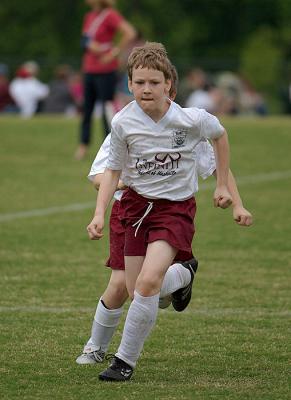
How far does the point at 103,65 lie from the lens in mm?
15461

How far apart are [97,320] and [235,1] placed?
1781 inches

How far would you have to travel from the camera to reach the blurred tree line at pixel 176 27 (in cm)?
4466

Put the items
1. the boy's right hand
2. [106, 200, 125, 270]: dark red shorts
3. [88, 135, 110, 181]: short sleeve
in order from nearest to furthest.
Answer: the boy's right hand → [106, 200, 125, 270]: dark red shorts → [88, 135, 110, 181]: short sleeve

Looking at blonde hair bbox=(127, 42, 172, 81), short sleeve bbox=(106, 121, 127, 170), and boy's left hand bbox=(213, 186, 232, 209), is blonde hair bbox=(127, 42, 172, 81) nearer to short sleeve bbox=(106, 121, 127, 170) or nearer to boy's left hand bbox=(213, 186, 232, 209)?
short sleeve bbox=(106, 121, 127, 170)

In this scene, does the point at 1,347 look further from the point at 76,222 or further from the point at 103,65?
the point at 103,65

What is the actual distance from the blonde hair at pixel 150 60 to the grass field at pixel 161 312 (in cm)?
153

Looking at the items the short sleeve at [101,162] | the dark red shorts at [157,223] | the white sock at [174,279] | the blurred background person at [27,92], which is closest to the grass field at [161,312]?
the white sock at [174,279]

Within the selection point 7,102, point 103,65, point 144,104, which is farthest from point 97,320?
point 7,102

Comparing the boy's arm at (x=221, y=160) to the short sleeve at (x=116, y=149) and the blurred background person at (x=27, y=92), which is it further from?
the blurred background person at (x=27, y=92)

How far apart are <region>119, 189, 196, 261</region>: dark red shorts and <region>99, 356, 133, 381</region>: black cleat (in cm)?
55

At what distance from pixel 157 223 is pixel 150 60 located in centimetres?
81

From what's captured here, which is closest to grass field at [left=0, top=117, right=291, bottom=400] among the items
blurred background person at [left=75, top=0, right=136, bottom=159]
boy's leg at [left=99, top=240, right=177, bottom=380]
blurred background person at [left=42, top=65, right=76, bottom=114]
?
boy's leg at [left=99, top=240, right=177, bottom=380]

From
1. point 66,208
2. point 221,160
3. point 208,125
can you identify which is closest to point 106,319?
point 221,160

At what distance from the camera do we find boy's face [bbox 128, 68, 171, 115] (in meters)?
5.87
